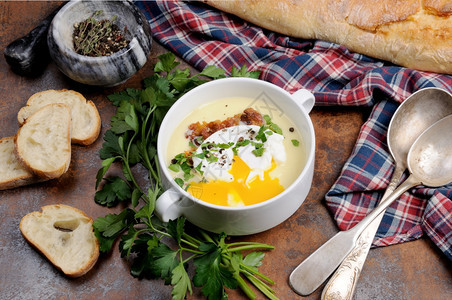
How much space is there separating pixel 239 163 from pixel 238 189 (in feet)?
0.34

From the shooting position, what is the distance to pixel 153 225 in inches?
83.9

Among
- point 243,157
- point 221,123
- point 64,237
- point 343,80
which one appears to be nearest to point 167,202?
point 243,157

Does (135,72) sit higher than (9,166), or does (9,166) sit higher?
(135,72)

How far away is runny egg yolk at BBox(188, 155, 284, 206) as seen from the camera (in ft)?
6.53

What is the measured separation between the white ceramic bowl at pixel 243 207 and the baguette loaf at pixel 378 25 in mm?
577

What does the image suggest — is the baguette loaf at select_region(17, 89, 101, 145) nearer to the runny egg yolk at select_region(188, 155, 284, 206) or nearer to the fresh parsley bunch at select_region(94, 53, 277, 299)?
the fresh parsley bunch at select_region(94, 53, 277, 299)

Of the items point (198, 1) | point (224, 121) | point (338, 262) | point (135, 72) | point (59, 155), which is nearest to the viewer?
point (338, 262)

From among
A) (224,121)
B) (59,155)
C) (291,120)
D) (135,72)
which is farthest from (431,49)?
(59,155)

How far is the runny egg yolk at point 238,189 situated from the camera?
1990 millimetres

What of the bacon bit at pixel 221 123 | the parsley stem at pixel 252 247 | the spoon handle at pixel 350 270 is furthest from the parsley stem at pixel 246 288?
the bacon bit at pixel 221 123

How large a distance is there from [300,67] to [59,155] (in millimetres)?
1233

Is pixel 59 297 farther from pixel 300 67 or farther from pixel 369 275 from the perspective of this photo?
pixel 300 67

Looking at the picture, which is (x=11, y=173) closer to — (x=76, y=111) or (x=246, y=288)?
(x=76, y=111)

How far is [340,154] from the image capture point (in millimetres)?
2408
